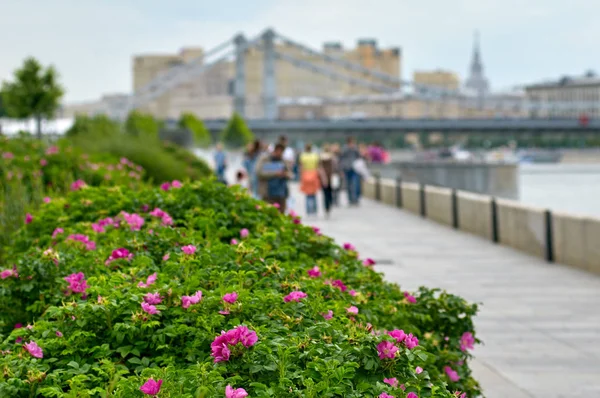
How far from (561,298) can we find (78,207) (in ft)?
17.3

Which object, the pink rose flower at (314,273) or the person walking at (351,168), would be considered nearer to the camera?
the pink rose flower at (314,273)

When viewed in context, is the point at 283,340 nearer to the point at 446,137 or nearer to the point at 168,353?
the point at 168,353

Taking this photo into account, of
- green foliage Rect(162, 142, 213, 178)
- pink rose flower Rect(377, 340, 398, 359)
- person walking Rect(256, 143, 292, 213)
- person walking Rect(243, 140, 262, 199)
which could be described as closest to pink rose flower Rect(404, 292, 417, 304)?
pink rose flower Rect(377, 340, 398, 359)

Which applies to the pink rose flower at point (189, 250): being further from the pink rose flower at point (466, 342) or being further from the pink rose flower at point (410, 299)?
the pink rose flower at point (466, 342)

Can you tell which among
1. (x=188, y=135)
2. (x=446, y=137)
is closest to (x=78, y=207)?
(x=188, y=135)

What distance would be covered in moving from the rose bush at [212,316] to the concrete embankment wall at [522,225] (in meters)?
6.95

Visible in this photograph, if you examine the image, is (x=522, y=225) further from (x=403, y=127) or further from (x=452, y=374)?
(x=403, y=127)

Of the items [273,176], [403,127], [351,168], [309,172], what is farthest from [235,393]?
[403,127]

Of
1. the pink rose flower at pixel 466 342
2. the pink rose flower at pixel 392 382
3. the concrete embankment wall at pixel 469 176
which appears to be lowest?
the concrete embankment wall at pixel 469 176

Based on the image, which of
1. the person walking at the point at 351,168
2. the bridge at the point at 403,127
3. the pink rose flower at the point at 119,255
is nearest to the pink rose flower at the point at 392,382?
the pink rose flower at the point at 119,255

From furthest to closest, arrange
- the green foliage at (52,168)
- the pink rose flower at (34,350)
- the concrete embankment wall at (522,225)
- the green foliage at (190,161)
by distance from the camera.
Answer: the green foliage at (190,161) < the green foliage at (52,168) < the concrete embankment wall at (522,225) < the pink rose flower at (34,350)

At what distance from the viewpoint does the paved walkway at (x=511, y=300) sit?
759cm

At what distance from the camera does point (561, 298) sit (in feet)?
37.7

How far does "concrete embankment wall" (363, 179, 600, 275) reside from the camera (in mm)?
13953
